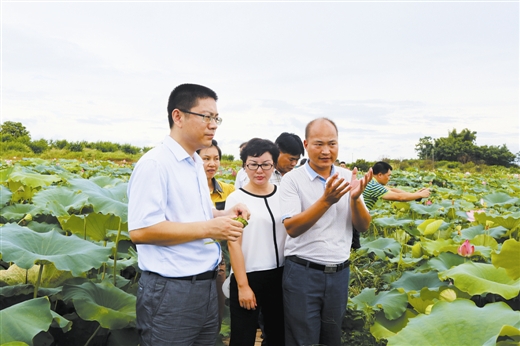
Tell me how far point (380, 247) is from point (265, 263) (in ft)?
6.43

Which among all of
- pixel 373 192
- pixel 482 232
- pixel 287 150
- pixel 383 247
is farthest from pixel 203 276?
pixel 482 232

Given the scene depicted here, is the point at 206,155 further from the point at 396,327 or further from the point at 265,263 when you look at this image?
the point at 396,327

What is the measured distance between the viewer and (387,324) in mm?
2578

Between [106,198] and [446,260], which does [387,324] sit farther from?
[106,198]

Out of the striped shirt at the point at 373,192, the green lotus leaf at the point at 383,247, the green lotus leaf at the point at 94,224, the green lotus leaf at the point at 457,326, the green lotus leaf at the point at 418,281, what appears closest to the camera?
the green lotus leaf at the point at 457,326

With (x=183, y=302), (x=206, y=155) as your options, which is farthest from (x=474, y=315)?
(x=206, y=155)

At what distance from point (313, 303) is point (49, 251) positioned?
4.29 ft

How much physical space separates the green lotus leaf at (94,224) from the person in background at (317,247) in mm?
1011

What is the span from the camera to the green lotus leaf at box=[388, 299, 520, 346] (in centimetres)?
139

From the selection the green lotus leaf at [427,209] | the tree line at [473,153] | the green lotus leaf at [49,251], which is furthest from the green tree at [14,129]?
the green lotus leaf at [49,251]

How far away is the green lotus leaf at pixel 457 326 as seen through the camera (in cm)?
139

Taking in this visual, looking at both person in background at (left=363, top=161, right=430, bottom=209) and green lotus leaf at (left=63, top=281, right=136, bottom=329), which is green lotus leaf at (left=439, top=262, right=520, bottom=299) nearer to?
person in background at (left=363, top=161, right=430, bottom=209)

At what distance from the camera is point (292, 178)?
2252 mm

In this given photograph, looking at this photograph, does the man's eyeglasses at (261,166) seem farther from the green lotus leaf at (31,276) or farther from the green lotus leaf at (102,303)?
the green lotus leaf at (31,276)
